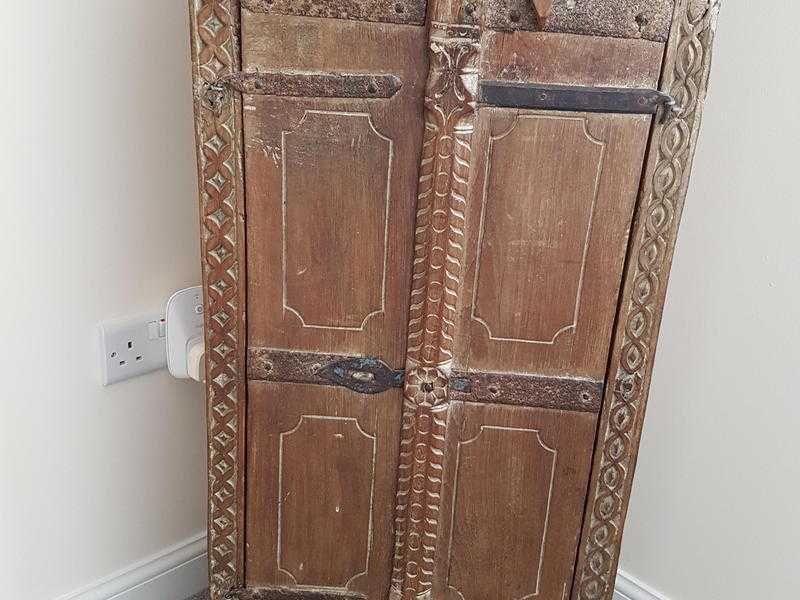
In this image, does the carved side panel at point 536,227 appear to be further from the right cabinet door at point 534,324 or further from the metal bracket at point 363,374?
the metal bracket at point 363,374

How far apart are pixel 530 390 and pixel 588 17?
20.9 inches

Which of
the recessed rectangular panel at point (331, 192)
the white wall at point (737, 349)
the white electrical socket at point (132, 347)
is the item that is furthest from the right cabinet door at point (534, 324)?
the white electrical socket at point (132, 347)

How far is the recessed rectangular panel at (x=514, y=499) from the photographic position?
110cm

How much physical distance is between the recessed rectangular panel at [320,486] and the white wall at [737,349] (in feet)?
1.88

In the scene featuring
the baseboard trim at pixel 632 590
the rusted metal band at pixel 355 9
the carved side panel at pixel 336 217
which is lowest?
the baseboard trim at pixel 632 590

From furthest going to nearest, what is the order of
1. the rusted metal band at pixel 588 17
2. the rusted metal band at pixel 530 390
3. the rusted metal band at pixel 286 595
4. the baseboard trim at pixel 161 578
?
the baseboard trim at pixel 161 578 → the rusted metal band at pixel 286 595 → the rusted metal band at pixel 530 390 → the rusted metal band at pixel 588 17

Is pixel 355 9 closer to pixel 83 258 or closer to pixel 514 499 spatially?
pixel 83 258

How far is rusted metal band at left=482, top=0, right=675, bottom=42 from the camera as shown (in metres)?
0.92

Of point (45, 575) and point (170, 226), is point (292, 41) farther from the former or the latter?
point (45, 575)

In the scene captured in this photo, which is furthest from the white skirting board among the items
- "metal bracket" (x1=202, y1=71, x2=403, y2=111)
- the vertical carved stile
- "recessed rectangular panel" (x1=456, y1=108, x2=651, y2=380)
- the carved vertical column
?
"metal bracket" (x1=202, y1=71, x2=403, y2=111)

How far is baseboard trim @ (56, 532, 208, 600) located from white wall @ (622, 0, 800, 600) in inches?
37.3

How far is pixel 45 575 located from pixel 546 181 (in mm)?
1123

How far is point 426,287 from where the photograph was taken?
40.8 inches

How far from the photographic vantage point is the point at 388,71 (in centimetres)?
96
